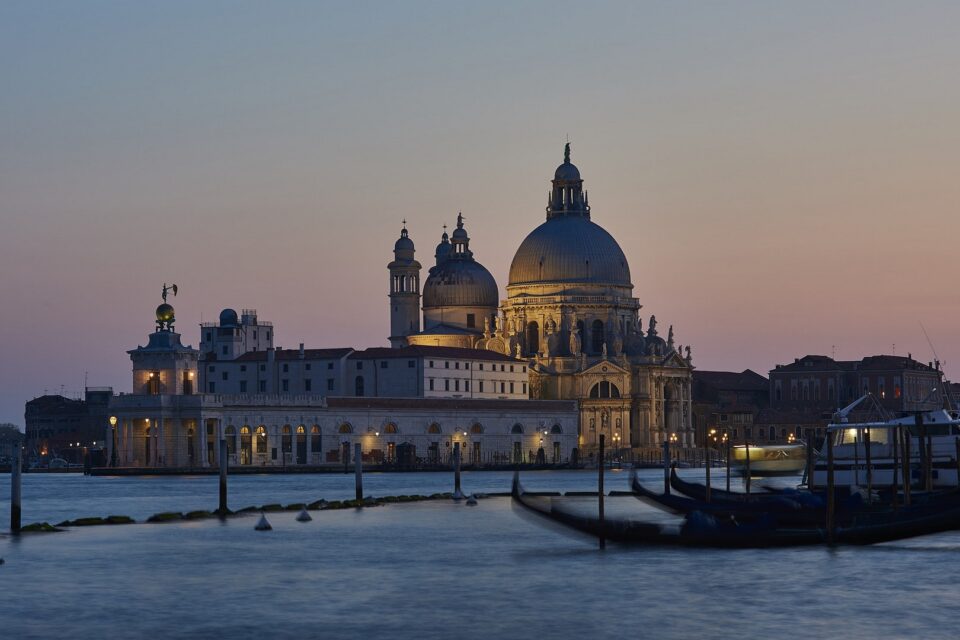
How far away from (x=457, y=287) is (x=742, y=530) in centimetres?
12790

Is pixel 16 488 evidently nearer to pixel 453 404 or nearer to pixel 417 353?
pixel 453 404

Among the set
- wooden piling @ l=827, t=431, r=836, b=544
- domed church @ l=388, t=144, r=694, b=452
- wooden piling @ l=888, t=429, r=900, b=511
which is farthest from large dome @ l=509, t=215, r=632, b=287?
wooden piling @ l=827, t=431, r=836, b=544

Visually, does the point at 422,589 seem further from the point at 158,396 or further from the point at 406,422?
the point at 406,422

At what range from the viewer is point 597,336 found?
169750 mm

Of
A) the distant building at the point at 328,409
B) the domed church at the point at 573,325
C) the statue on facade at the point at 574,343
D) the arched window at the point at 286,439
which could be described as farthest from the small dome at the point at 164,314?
the statue on facade at the point at 574,343

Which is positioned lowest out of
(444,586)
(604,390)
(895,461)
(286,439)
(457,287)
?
(444,586)

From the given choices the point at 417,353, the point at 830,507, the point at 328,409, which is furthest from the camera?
the point at 417,353

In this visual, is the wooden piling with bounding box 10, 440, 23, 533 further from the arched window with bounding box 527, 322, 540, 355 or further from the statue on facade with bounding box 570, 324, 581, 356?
the arched window with bounding box 527, 322, 540, 355

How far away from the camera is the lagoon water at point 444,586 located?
35.8m

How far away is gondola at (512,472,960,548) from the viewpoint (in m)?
46.1

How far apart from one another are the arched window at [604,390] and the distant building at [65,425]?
46.7 meters

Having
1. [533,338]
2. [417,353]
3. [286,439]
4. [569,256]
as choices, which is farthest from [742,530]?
[533,338]

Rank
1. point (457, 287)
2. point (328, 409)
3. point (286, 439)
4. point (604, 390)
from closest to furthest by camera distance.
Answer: point (286, 439)
point (328, 409)
point (604, 390)
point (457, 287)

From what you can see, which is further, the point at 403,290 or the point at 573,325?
the point at 403,290
